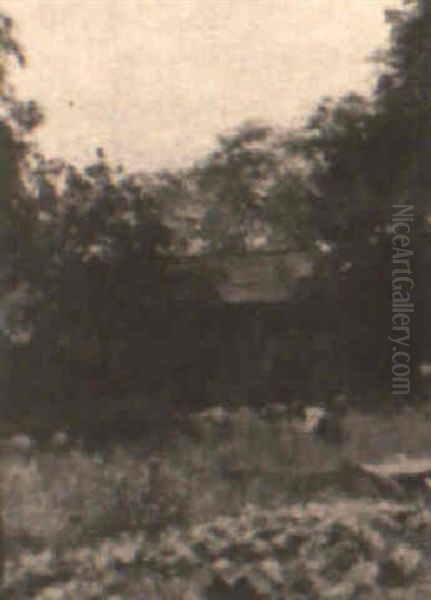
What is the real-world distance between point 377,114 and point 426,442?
514 cm

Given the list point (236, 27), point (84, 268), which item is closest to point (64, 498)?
point (84, 268)

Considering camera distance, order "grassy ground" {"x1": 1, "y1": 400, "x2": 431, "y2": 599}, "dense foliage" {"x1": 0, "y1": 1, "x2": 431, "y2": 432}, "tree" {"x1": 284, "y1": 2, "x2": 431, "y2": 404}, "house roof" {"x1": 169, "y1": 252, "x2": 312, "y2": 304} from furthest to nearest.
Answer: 1. "house roof" {"x1": 169, "y1": 252, "x2": 312, "y2": 304}
2. "tree" {"x1": 284, "y1": 2, "x2": 431, "y2": 404}
3. "dense foliage" {"x1": 0, "y1": 1, "x2": 431, "y2": 432}
4. "grassy ground" {"x1": 1, "y1": 400, "x2": 431, "y2": 599}

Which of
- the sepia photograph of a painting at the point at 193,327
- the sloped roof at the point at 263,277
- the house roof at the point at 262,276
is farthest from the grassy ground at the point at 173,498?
the sloped roof at the point at 263,277

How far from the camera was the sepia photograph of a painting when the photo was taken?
8.20m

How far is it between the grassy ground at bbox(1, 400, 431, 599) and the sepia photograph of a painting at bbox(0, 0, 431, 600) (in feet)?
0.10

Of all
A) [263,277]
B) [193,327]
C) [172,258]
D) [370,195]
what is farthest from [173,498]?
[263,277]

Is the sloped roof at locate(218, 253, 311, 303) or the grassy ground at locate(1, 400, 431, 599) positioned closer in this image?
the grassy ground at locate(1, 400, 431, 599)

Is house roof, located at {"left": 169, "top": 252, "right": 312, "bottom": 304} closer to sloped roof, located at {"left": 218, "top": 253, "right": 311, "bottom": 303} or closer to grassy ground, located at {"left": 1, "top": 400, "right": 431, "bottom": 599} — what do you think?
sloped roof, located at {"left": 218, "top": 253, "right": 311, "bottom": 303}

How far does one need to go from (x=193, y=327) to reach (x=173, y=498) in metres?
3.83

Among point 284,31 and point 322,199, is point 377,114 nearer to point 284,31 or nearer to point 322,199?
point 322,199

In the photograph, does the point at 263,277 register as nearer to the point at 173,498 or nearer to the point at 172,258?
the point at 172,258

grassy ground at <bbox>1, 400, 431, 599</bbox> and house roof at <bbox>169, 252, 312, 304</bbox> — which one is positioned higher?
house roof at <bbox>169, 252, 312, 304</bbox>

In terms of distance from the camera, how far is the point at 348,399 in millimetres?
13281

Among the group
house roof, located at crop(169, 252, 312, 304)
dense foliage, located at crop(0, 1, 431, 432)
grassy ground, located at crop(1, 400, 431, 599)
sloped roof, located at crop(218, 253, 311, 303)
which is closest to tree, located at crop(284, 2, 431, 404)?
dense foliage, located at crop(0, 1, 431, 432)
